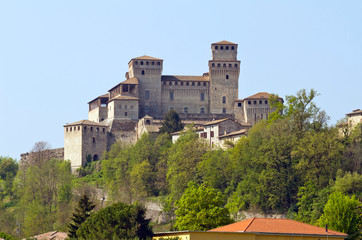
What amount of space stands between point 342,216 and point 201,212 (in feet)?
36.1

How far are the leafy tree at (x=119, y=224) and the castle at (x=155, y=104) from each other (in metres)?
34.0

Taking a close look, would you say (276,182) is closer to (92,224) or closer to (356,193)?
(356,193)

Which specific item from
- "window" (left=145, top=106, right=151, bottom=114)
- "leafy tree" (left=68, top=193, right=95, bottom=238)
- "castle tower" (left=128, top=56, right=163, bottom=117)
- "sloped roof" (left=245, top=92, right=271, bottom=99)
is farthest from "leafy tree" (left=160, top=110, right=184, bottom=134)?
"leafy tree" (left=68, top=193, right=95, bottom=238)

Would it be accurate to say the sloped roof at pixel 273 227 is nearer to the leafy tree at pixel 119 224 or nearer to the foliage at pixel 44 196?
the leafy tree at pixel 119 224

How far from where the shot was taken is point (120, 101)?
10644 centimetres

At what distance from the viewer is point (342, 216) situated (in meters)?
68.4

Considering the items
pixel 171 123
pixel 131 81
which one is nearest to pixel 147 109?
pixel 131 81

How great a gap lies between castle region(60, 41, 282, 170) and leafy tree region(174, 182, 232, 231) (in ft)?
96.0

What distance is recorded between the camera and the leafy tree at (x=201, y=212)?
70375 mm

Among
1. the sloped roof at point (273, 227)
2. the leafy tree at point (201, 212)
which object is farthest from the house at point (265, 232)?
the leafy tree at point (201, 212)

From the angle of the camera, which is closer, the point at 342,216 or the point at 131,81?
the point at 342,216

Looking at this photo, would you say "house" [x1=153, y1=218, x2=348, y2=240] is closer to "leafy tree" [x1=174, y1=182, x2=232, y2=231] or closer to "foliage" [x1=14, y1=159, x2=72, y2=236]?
"leafy tree" [x1=174, y1=182, x2=232, y2=231]

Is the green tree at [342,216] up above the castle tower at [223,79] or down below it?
below

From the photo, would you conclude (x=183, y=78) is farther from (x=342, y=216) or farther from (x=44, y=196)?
(x=342, y=216)
